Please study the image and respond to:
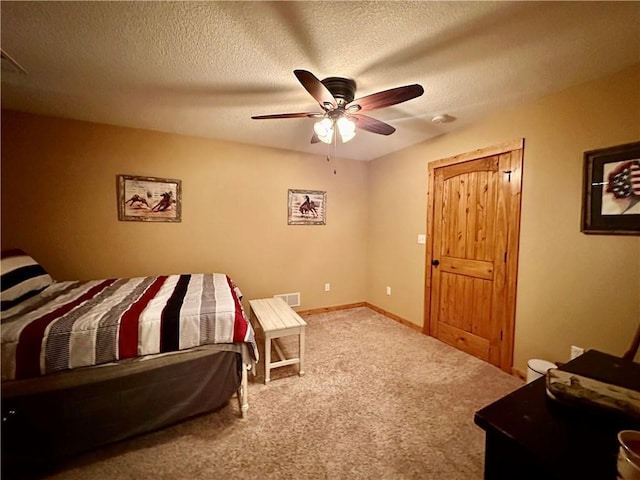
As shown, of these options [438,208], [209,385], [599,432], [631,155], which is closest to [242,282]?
[209,385]

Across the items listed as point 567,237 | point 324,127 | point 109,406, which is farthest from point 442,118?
point 109,406

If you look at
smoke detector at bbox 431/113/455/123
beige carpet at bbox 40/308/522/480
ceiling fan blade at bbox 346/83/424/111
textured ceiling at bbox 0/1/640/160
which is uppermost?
textured ceiling at bbox 0/1/640/160

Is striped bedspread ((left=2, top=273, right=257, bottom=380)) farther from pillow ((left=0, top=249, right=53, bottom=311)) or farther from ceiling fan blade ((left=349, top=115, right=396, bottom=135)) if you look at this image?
ceiling fan blade ((left=349, top=115, right=396, bottom=135))

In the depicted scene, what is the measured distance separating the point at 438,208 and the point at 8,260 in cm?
395

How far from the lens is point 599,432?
746 mm

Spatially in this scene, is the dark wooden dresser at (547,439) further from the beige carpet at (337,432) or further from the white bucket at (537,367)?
the white bucket at (537,367)

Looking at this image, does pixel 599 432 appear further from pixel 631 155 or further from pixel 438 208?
pixel 438 208

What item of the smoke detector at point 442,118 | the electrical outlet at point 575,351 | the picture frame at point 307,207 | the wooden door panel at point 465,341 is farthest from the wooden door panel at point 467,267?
the picture frame at point 307,207

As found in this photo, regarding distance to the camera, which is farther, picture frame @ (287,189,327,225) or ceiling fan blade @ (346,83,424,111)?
picture frame @ (287,189,327,225)

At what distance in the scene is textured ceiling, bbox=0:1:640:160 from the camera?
1351 mm

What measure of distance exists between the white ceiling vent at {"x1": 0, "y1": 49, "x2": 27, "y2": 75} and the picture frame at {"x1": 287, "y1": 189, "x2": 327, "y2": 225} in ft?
8.38

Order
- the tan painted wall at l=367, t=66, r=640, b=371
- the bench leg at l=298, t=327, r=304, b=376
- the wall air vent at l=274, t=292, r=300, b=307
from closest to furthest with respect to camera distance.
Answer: the tan painted wall at l=367, t=66, r=640, b=371 < the bench leg at l=298, t=327, r=304, b=376 < the wall air vent at l=274, t=292, r=300, b=307

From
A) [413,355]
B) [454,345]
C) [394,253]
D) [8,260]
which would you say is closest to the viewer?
[8,260]

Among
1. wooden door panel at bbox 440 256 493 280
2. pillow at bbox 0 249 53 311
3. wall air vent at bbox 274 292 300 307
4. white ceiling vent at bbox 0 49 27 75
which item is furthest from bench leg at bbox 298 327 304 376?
white ceiling vent at bbox 0 49 27 75
